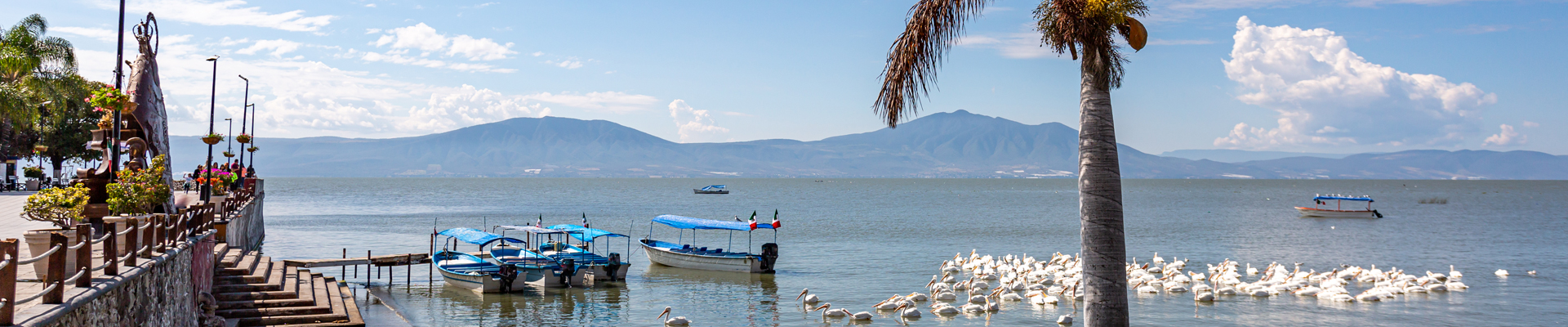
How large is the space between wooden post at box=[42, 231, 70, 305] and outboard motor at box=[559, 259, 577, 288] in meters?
23.7

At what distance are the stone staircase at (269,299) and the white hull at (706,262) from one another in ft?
51.9

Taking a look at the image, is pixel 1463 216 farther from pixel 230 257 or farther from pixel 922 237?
pixel 230 257

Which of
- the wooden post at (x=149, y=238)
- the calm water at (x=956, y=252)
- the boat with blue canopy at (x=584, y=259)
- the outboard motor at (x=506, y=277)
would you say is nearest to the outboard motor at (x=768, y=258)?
the calm water at (x=956, y=252)

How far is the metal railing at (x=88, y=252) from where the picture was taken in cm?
786

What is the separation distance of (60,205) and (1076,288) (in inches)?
970

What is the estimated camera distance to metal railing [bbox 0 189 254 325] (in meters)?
7.86

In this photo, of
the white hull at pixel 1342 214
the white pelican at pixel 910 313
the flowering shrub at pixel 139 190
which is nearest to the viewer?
the flowering shrub at pixel 139 190

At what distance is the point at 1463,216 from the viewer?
287 ft

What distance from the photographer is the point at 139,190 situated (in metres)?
18.2

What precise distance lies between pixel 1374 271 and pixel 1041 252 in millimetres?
17863

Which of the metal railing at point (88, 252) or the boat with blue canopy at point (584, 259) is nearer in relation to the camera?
the metal railing at point (88, 252)

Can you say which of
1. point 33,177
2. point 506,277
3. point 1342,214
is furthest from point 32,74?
point 1342,214

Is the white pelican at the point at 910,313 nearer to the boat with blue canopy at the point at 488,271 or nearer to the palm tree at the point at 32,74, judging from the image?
the boat with blue canopy at the point at 488,271

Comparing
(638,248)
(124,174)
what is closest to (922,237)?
(638,248)
